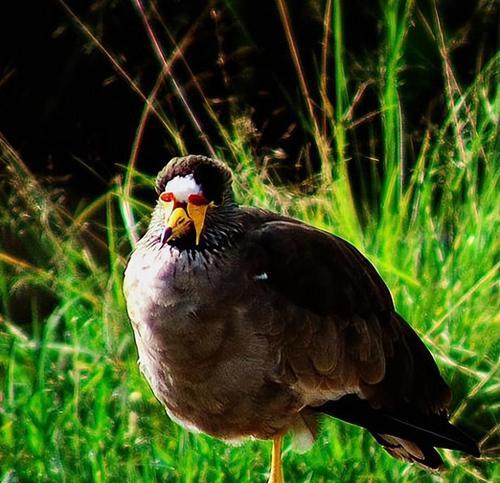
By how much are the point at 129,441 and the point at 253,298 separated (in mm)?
766

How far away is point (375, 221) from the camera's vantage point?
16.6ft

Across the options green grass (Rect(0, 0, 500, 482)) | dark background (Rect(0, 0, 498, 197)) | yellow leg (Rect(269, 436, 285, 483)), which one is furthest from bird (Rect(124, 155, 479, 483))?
dark background (Rect(0, 0, 498, 197))

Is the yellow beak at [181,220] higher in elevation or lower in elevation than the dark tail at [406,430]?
higher

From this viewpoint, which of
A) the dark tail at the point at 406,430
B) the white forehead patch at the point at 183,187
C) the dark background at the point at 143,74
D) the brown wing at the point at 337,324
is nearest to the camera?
the white forehead patch at the point at 183,187

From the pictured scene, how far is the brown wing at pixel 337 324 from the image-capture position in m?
3.75

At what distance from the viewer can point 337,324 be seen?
388 cm

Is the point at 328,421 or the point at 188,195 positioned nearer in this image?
the point at 188,195

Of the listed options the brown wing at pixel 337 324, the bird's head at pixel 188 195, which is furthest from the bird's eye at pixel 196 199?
the brown wing at pixel 337 324

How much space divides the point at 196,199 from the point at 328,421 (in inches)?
40.3

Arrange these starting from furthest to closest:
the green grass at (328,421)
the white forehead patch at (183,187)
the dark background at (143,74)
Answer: the dark background at (143,74)
the green grass at (328,421)
the white forehead patch at (183,187)

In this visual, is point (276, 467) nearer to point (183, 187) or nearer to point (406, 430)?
point (406, 430)

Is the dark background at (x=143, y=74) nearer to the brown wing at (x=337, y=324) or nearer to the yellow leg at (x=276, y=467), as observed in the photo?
the brown wing at (x=337, y=324)

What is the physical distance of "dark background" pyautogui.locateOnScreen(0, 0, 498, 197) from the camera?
21.7 ft

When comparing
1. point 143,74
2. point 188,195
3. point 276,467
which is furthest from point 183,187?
point 143,74
